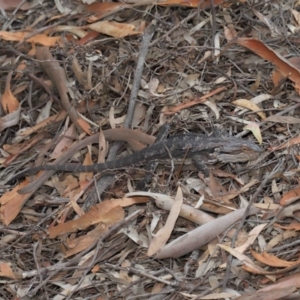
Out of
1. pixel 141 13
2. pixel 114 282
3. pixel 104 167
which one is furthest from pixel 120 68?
pixel 114 282

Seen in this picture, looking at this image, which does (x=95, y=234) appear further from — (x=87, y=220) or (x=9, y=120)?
(x=9, y=120)

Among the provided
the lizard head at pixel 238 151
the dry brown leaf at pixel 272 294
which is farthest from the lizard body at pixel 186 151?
the dry brown leaf at pixel 272 294

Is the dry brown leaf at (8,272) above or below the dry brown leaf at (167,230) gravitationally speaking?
below

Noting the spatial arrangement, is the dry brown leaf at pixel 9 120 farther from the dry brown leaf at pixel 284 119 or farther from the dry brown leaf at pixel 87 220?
the dry brown leaf at pixel 284 119

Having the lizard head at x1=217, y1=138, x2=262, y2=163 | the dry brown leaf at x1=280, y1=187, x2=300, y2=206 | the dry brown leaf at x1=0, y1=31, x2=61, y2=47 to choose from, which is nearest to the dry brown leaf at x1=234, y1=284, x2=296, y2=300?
the dry brown leaf at x1=280, y1=187, x2=300, y2=206

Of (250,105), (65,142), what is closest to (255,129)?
(250,105)

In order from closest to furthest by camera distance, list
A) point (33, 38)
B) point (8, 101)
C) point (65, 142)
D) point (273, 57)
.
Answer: point (273, 57), point (65, 142), point (8, 101), point (33, 38)

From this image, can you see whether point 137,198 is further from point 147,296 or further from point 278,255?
point 278,255

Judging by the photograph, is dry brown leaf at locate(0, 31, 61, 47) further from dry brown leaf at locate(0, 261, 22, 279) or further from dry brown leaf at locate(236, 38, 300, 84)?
dry brown leaf at locate(0, 261, 22, 279)
